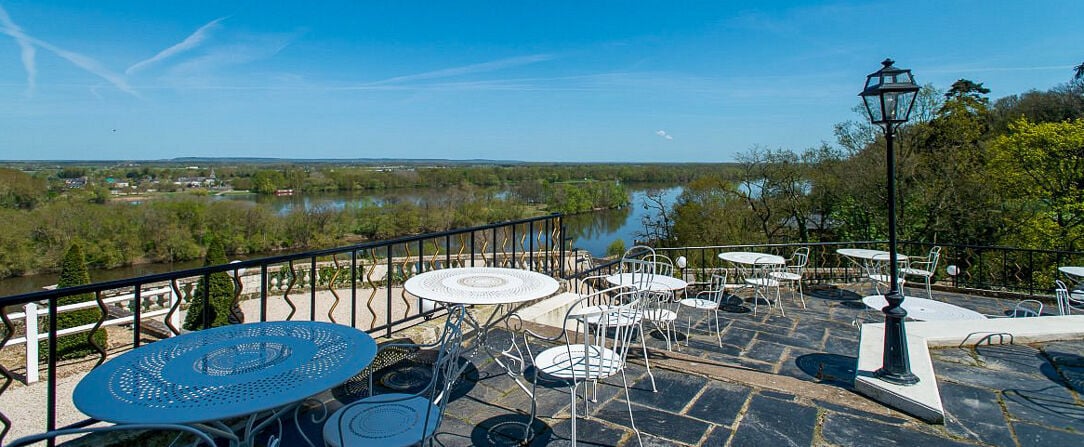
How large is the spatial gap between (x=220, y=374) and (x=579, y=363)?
1391mm

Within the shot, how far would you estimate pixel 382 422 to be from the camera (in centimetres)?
161

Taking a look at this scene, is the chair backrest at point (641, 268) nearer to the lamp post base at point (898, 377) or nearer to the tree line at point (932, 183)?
the lamp post base at point (898, 377)

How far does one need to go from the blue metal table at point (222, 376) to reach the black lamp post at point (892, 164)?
114 inches

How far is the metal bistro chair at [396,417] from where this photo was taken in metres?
1.50

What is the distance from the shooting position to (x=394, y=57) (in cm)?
2086

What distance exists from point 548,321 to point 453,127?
29.1 m

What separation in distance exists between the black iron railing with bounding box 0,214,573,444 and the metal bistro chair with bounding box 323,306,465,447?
2.64 feet

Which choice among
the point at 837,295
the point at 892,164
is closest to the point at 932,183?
the point at 837,295

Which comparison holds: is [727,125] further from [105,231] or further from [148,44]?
[105,231]

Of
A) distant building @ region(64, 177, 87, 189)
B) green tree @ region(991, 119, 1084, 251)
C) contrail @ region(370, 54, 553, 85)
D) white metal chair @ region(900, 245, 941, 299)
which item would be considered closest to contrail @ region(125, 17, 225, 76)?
contrail @ region(370, 54, 553, 85)

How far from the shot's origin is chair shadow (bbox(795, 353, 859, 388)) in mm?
3576

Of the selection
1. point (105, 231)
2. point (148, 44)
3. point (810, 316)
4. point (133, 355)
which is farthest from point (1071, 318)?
point (105, 231)

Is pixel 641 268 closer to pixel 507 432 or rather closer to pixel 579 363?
pixel 579 363

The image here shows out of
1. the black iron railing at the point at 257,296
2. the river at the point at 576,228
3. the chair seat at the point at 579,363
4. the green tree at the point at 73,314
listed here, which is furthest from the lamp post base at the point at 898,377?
the river at the point at 576,228
